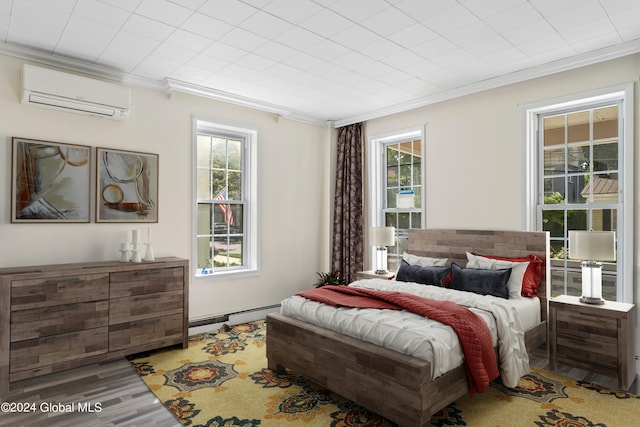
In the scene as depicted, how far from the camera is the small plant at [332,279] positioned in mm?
5312

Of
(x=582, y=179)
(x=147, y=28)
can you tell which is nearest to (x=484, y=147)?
(x=582, y=179)

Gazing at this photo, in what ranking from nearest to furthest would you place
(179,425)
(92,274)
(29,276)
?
(179,425)
(29,276)
(92,274)

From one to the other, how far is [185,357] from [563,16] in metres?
4.11

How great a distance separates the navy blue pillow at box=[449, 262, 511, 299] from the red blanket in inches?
31.6

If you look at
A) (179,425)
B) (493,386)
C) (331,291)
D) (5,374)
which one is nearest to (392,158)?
(331,291)

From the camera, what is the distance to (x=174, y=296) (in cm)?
381

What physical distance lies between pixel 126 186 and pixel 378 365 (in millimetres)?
2958

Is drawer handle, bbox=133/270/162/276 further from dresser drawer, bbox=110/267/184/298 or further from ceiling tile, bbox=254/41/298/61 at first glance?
ceiling tile, bbox=254/41/298/61

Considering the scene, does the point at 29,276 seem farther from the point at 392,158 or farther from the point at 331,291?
the point at 392,158

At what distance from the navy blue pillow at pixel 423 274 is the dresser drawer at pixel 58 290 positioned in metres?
2.81

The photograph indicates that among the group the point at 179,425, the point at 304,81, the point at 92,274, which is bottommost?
the point at 179,425

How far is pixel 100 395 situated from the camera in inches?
113

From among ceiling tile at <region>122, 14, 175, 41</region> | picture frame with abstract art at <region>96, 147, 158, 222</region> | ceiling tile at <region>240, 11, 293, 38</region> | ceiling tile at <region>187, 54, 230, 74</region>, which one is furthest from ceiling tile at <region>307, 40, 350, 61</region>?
picture frame with abstract art at <region>96, 147, 158, 222</region>

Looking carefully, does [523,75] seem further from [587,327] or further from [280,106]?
[280,106]
